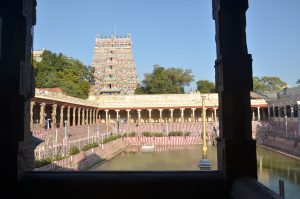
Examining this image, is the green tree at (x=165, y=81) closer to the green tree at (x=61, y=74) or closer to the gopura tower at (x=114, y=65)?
the gopura tower at (x=114, y=65)

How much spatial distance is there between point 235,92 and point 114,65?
59.8 metres

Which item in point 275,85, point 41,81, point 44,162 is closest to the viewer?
point 44,162

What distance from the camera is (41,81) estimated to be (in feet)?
160

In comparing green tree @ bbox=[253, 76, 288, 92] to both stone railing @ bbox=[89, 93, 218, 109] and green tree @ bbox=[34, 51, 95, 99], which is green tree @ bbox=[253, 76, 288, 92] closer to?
stone railing @ bbox=[89, 93, 218, 109]

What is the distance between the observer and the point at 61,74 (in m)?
51.3

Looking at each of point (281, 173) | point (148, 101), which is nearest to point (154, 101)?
point (148, 101)

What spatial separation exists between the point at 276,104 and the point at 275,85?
97.4ft

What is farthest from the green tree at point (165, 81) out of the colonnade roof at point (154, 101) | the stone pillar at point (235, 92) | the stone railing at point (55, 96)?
the stone pillar at point (235, 92)

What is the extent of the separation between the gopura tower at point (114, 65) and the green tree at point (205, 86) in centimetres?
1331

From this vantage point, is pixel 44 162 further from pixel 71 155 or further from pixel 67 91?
pixel 67 91

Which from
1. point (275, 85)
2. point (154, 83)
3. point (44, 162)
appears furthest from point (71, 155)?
point (275, 85)

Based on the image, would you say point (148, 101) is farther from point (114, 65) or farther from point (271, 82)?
point (271, 82)

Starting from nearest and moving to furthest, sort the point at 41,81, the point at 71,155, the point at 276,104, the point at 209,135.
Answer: the point at 71,155 → the point at 209,135 → the point at 276,104 → the point at 41,81

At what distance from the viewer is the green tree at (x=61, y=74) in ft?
160
